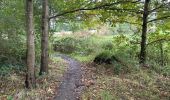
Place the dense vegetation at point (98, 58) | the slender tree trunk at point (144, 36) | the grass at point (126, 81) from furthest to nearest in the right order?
1. the slender tree trunk at point (144, 36)
2. the dense vegetation at point (98, 58)
3. the grass at point (126, 81)

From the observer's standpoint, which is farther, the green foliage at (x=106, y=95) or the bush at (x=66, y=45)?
the bush at (x=66, y=45)

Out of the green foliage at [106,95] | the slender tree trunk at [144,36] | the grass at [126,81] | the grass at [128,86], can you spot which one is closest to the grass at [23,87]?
the grass at [126,81]

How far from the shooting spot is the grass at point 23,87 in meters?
10.2

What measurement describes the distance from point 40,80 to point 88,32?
24.4m

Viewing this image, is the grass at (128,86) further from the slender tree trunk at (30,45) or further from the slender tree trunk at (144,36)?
the slender tree trunk at (30,45)

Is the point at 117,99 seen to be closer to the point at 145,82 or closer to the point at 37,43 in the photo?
the point at 145,82

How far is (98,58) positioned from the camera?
1641cm

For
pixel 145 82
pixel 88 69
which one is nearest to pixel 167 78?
pixel 145 82

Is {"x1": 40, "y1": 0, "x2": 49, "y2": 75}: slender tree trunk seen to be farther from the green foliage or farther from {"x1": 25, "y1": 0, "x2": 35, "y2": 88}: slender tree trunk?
the green foliage

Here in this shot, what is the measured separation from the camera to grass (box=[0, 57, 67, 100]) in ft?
33.5

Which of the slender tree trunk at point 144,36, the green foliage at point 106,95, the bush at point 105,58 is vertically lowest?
the green foliage at point 106,95

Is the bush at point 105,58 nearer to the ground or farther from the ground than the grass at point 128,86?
farther from the ground

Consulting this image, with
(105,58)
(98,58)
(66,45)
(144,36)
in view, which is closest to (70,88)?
(105,58)

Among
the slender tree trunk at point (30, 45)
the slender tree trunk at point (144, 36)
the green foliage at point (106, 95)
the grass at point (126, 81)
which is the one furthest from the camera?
the slender tree trunk at point (144, 36)
